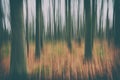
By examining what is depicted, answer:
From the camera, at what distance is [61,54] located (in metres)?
3.32

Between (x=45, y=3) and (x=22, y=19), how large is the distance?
199 millimetres

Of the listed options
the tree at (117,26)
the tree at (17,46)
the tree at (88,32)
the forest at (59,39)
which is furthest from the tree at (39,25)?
the tree at (117,26)

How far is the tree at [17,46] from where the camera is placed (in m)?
3.30

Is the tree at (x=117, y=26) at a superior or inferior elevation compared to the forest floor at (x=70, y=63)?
superior

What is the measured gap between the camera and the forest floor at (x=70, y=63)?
331cm

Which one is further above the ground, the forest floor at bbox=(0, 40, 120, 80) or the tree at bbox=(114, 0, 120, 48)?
the tree at bbox=(114, 0, 120, 48)

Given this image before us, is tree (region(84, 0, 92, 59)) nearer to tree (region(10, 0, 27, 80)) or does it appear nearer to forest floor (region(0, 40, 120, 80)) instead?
forest floor (region(0, 40, 120, 80))

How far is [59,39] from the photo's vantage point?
3.33 m

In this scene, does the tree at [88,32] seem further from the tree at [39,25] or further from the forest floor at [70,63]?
the tree at [39,25]

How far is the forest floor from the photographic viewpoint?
331 centimetres

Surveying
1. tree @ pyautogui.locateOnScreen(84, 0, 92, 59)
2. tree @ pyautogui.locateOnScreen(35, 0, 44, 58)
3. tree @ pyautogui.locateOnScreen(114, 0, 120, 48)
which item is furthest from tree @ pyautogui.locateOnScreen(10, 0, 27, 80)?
tree @ pyautogui.locateOnScreen(114, 0, 120, 48)

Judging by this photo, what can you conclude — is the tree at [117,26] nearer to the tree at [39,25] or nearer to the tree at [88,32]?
the tree at [88,32]

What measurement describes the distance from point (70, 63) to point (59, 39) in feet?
0.61

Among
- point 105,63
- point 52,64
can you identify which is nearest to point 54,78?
point 52,64
